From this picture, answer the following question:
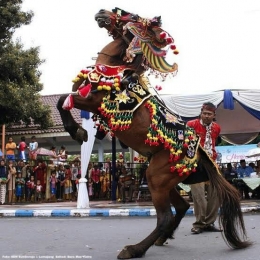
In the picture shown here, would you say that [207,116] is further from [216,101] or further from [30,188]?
[30,188]

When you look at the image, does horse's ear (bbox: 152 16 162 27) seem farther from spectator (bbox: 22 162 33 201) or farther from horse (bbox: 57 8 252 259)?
spectator (bbox: 22 162 33 201)

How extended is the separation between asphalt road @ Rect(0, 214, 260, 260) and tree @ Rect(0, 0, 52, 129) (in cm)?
1117

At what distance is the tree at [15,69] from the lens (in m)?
18.0

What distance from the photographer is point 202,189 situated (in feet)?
22.0

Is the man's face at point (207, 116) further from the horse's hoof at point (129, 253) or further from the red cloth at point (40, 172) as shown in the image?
the red cloth at point (40, 172)

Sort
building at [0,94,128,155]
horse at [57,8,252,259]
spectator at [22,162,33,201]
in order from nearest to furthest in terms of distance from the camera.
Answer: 1. horse at [57,8,252,259]
2. spectator at [22,162,33,201]
3. building at [0,94,128,155]

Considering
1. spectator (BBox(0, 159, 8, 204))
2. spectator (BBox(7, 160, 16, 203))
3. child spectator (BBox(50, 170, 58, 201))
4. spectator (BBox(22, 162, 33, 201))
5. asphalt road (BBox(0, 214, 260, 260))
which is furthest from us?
child spectator (BBox(50, 170, 58, 201))

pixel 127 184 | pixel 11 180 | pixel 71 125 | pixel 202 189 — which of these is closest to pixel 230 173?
pixel 127 184

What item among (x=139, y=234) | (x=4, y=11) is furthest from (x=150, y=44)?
(x=4, y=11)

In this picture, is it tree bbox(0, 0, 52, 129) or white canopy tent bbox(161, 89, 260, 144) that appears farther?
tree bbox(0, 0, 52, 129)

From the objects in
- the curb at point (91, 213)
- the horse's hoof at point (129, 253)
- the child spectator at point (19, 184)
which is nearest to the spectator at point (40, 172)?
the child spectator at point (19, 184)

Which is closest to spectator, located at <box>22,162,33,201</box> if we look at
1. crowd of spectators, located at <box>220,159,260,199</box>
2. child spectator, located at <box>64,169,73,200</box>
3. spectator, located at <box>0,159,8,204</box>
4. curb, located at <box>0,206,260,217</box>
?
spectator, located at <box>0,159,8,204</box>

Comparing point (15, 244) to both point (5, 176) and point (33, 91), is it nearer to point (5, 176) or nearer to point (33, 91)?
point (5, 176)

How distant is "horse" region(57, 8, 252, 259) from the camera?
16.1 ft
